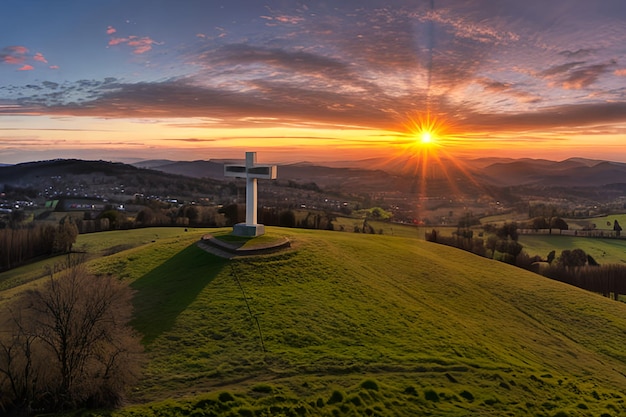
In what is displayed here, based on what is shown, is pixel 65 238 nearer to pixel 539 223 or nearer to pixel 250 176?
pixel 250 176

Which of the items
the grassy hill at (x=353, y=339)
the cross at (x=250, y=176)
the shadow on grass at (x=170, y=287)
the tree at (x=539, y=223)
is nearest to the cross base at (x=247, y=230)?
the cross at (x=250, y=176)

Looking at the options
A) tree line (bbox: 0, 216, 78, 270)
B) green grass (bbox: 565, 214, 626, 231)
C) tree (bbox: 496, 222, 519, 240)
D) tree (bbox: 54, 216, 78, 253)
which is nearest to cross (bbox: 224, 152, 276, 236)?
tree (bbox: 54, 216, 78, 253)

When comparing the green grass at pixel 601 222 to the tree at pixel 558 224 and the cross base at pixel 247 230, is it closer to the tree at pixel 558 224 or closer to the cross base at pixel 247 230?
the tree at pixel 558 224

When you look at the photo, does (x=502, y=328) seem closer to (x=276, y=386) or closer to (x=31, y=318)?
(x=276, y=386)

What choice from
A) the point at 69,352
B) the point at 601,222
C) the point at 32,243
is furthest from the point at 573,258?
the point at 32,243

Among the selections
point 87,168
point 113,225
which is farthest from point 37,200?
point 113,225

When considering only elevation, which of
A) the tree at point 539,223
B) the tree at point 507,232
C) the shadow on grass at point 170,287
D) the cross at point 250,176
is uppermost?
the cross at point 250,176
